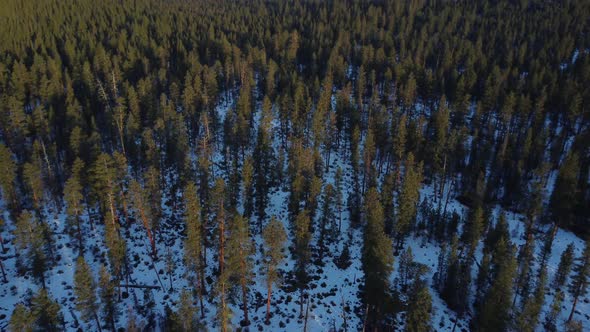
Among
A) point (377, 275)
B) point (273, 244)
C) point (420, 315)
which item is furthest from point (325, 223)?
point (420, 315)

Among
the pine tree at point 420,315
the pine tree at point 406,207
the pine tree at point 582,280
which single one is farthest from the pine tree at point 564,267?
the pine tree at point 420,315

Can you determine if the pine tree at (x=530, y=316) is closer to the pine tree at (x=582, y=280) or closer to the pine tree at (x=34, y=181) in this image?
the pine tree at (x=582, y=280)

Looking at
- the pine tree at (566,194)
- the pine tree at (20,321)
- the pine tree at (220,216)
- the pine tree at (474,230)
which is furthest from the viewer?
the pine tree at (566,194)

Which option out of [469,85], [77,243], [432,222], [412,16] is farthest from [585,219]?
[412,16]

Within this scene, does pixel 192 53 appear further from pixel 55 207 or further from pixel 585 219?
pixel 585 219

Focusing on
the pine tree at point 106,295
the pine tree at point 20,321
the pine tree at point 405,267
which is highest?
the pine tree at point 20,321

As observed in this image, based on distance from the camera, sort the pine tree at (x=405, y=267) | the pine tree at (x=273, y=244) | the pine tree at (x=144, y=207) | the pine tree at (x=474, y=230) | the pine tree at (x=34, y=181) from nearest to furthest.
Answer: the pine tree at (x=273, y=244) < the pine tree at (x=144, y=207) < the pine tree at (x=405, y=267) < the pine tree at (x=34, y=181) < the pine tree at (x=474, y=230)

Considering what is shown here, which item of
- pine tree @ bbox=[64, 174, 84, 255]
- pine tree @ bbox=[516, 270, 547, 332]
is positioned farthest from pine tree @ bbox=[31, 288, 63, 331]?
pine tree @ bbox=[516, 270, 547, 332]

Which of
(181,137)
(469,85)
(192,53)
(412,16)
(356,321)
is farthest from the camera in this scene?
(412,16)

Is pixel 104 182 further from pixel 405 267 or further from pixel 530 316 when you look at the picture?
pixel 530 316
